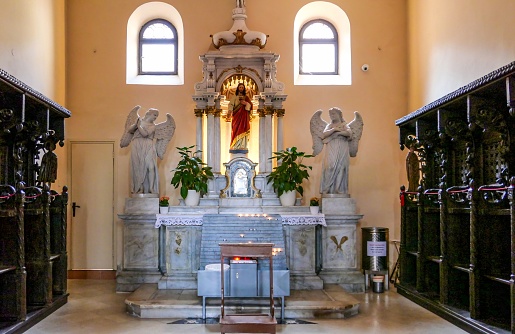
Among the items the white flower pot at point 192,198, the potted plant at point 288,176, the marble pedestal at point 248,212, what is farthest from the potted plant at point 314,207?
the white flower pot at point 192,198

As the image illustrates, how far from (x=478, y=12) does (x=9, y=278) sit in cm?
636

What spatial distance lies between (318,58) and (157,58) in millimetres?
2837

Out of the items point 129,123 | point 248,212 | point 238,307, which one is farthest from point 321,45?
point 238,307

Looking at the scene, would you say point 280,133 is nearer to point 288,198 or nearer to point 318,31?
point 288,198

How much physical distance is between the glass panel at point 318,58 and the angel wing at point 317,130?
1.59 metres

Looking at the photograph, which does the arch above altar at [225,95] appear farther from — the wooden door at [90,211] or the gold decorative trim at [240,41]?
the wooden door at [90,211]

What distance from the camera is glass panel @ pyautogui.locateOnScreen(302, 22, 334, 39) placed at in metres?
10.7

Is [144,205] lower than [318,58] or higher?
lower

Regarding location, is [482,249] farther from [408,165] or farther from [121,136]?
[121,136]

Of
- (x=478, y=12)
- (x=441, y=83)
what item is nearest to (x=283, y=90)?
(x=441, y=83)

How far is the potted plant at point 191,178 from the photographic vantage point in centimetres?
906

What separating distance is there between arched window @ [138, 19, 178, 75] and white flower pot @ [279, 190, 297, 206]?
312cm

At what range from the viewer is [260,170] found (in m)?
9.51

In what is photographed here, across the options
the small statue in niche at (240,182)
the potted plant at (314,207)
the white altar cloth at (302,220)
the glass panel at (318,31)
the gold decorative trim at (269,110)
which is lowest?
the white altar cloth at (302,220)
